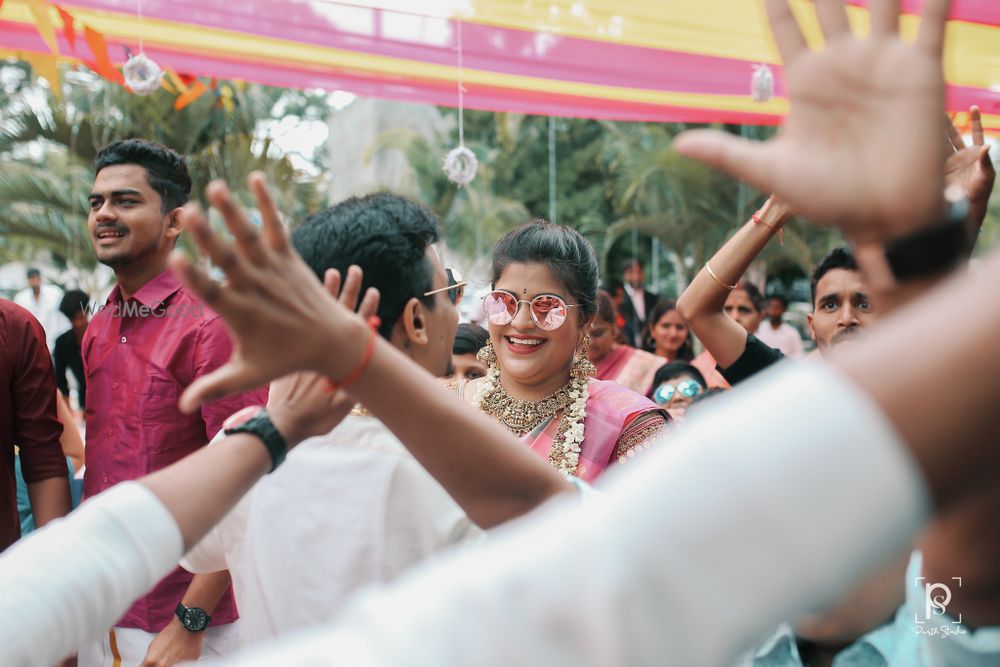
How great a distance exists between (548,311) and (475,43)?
7.84 ft

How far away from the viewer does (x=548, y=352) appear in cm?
256

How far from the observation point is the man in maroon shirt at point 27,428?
2.76 metres

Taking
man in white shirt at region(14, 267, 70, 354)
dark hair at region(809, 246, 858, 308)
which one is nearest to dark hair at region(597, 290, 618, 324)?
dark hair at region(809, 246, 858, 308)

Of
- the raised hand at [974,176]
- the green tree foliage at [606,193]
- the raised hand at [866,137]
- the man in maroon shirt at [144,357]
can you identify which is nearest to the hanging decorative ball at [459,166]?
the man in maroon shirt at [144,357]

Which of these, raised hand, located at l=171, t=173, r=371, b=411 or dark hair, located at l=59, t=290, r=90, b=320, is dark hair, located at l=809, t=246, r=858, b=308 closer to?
raised hand, located at l=171, t=173, r=371, b=411

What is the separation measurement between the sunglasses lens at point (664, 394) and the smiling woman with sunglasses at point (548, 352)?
1.46m

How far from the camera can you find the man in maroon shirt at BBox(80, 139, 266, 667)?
262 cm

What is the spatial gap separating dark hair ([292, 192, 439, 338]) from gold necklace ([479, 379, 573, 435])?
3.46ft

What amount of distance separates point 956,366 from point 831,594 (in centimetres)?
16

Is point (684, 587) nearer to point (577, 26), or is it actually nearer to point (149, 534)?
point (149, 534)

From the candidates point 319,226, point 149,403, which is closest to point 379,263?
point 319,226

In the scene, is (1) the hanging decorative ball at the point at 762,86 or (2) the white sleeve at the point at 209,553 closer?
(2) the white sleeve at the point at 209,553

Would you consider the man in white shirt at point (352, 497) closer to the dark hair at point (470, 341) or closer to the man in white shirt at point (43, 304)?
the dark hair at point (470, 341)

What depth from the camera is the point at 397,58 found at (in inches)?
182
